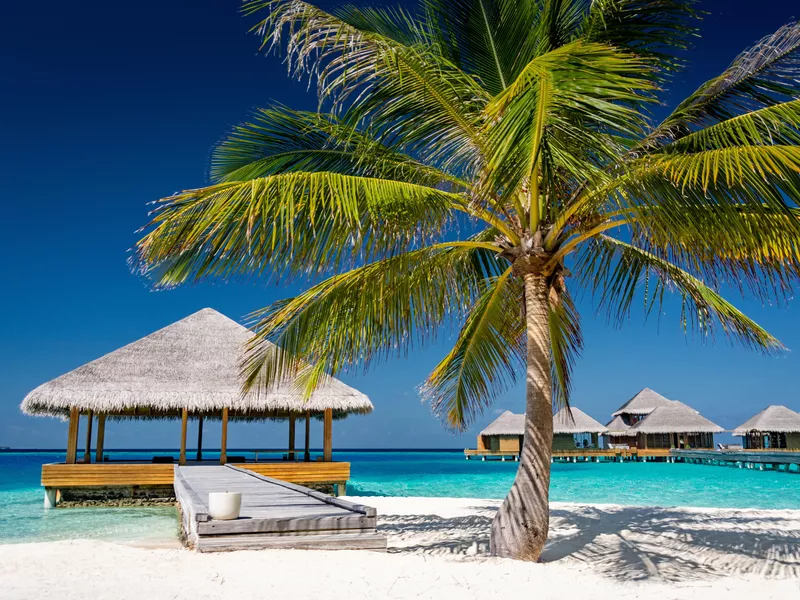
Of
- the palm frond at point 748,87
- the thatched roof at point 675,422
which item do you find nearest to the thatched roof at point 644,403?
the thatched roof at point 675,422

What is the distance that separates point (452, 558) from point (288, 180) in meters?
3.33

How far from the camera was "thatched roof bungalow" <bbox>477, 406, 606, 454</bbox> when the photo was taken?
3388 centimetres

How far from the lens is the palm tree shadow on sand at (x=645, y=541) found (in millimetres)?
5391

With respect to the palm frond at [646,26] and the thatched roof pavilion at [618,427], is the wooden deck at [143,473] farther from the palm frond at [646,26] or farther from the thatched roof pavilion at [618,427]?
the thatched roof pavilion at [618,427]

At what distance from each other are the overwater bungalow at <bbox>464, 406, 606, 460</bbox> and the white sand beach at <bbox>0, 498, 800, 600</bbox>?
27193 millimetres

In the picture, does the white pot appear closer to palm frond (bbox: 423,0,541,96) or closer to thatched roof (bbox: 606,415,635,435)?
palm frond (bbox: 423,0,541,96)

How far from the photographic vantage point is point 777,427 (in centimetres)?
2936

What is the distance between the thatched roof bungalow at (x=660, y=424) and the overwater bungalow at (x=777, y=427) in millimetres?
1508

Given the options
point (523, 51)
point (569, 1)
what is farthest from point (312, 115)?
point (569, 1)

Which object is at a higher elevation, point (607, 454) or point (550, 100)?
point (550, 100)

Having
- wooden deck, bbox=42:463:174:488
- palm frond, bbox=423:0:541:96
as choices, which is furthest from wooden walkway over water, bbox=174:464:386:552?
wooden deck, bbox=42:463:174:488

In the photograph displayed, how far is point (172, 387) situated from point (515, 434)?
25.2 m

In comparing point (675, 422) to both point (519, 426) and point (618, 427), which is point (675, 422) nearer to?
point (618, 427)

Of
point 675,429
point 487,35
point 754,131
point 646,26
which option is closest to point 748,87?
point 646,26
